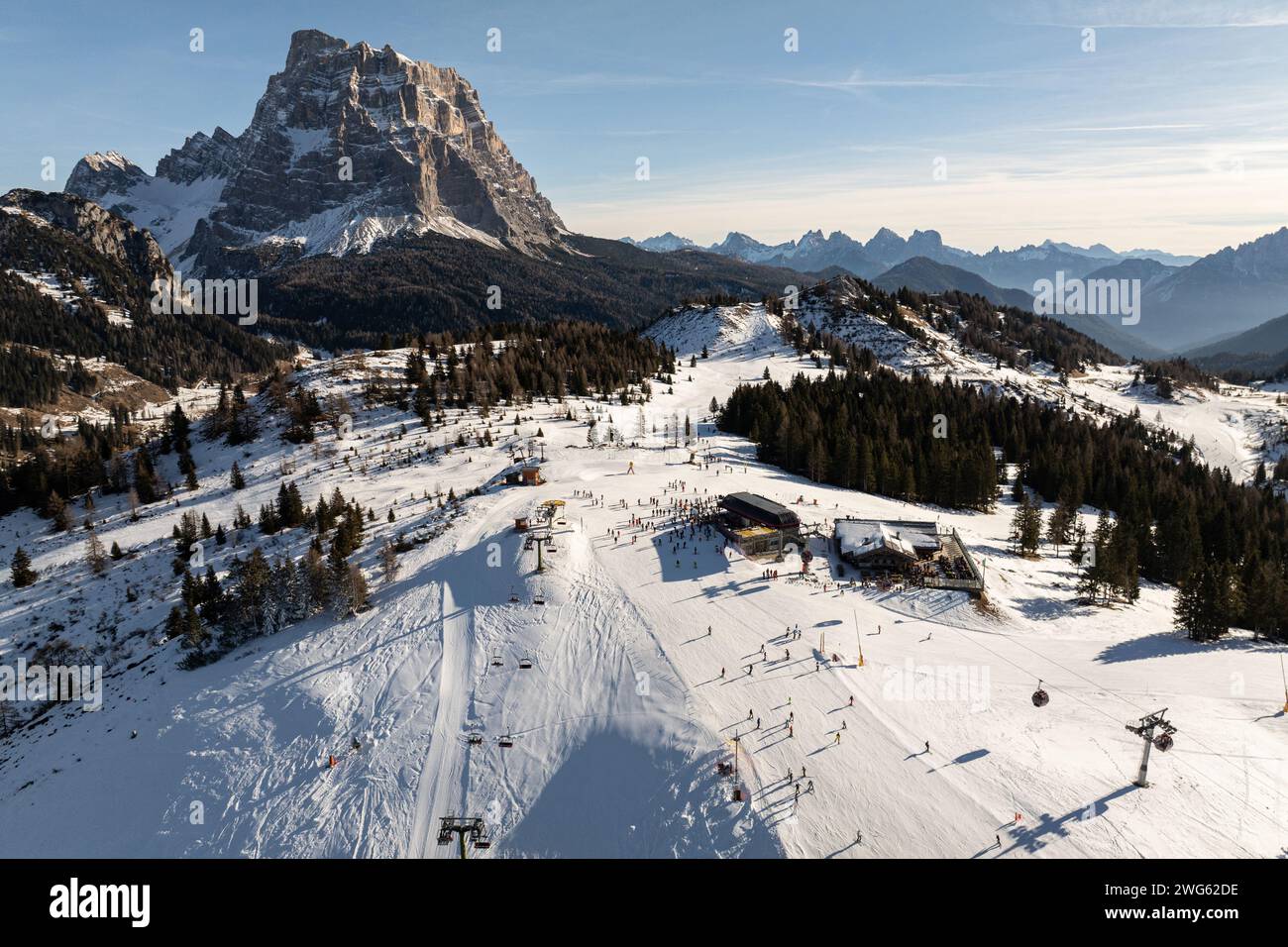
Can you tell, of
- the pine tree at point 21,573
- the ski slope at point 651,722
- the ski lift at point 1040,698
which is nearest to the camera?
the ski slope at point 651,722

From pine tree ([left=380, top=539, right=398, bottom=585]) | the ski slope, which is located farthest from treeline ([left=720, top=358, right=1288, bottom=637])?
pine tree ([left=380, top=539, right=398, bottom=585])

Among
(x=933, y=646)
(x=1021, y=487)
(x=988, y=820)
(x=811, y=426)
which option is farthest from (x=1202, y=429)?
(x=988, y=820)

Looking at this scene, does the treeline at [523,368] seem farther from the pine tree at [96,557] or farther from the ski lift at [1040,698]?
the ski lift at [1040,698]

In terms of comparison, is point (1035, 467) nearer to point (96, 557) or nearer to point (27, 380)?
point (96, 557)

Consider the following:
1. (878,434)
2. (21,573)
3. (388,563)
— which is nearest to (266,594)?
(388,563)

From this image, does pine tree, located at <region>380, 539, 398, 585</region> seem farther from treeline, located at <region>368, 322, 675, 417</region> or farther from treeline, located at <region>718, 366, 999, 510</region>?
treeline, located at <region>718, 366, 999, 510</region>

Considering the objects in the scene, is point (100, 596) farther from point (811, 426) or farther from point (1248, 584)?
point (1248, 584)

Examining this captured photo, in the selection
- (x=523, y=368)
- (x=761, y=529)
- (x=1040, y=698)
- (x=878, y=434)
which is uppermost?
(x=523, y=368)

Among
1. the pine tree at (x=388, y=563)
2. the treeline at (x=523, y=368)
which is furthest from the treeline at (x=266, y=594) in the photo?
the treeline at (x=523, y=368)
